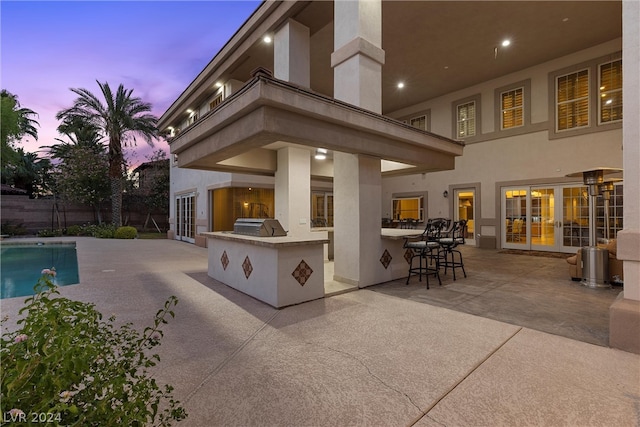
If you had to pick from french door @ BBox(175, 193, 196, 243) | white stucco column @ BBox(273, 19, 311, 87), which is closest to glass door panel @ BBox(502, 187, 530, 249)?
white stucco column @ BBox(273, 19, 311, 87)

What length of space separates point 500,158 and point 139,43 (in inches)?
468

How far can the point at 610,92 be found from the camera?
29.7 ft

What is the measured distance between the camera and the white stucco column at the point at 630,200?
9.46 ft

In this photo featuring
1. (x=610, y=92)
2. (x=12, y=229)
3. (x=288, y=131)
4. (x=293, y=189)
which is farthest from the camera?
(x=12, y=229)

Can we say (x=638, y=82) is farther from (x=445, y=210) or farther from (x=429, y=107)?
(x=429, y=107)

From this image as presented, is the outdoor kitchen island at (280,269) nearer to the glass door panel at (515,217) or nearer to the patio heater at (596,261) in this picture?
the patio heater at (596,261)

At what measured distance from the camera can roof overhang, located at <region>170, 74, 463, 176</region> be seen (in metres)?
3.61

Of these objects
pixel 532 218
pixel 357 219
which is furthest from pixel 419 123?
pixel 357 219

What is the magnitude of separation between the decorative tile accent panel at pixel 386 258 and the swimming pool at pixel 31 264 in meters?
6.71

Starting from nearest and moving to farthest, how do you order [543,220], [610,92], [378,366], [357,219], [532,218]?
[378,366]
[357,219]
[610,92]
[543,220]
[532,218]

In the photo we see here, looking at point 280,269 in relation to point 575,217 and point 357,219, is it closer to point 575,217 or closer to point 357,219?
point 357,219

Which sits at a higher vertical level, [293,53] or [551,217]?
[293,53]

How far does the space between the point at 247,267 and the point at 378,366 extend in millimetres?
3032

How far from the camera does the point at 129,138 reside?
17.0 metres
